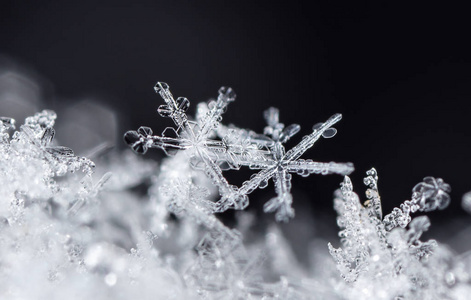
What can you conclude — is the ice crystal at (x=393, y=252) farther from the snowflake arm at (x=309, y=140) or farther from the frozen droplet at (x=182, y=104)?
the frozen droplet at (x=182, y=104)

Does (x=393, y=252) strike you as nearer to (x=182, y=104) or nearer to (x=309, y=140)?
(x=309, y=140)

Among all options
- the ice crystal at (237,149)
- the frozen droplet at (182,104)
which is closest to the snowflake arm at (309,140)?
the ice crystal at (237,149)

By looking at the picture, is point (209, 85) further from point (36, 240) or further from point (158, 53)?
point (36, 240)

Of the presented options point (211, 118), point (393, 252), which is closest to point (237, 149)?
point (211, 118)

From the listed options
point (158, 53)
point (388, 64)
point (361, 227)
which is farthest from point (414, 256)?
point (158, 53)

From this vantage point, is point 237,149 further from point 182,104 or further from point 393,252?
point 393,252

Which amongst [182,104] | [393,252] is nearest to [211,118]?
[182,104]
